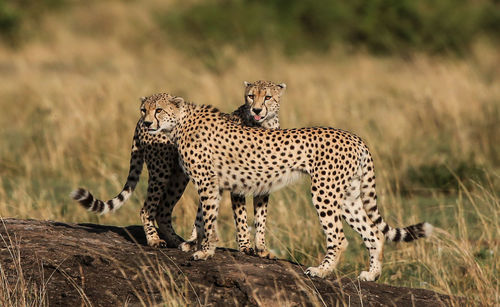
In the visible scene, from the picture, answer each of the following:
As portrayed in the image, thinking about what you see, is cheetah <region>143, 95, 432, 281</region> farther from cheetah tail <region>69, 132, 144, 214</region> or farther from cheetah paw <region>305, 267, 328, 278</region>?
cheetah tail <region>69, 132, 144, 214</region>

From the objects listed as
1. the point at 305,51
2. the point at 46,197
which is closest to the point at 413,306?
the point at 46,197

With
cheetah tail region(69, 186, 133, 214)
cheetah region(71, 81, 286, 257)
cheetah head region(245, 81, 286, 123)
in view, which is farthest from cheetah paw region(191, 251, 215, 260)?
cheetah head region(245, 81, 286, 123)

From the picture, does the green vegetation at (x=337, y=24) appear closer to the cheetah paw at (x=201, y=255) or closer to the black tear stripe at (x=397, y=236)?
the black tear stripe at (x=397, y=236)

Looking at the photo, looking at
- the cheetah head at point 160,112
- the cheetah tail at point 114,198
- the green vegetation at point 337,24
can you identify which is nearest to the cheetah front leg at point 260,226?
the cheetah head at point 160,112

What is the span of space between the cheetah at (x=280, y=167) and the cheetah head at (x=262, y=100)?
0.32 m

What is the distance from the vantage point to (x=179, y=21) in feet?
63.0

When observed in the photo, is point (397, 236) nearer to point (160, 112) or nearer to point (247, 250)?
point (247, 250)

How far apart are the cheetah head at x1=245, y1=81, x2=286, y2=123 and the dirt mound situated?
1033 mm

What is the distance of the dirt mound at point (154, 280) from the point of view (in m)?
4.19

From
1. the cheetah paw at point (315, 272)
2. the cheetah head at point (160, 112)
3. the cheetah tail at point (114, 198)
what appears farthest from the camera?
the cheetah head at point (160, 112)

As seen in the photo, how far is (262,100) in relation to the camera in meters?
5.45

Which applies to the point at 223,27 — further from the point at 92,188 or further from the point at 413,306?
the point at 413,306

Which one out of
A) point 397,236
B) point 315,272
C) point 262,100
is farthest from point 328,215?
point 262,100

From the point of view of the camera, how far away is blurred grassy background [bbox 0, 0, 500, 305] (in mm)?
6609
